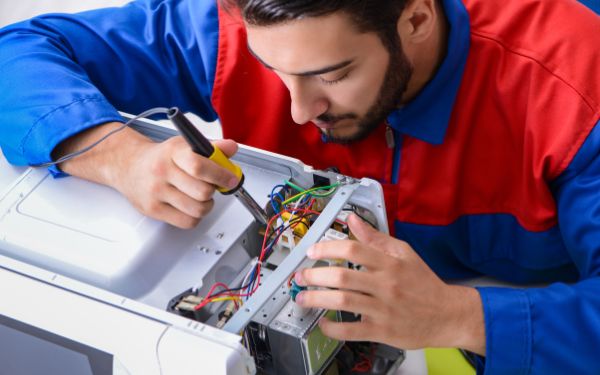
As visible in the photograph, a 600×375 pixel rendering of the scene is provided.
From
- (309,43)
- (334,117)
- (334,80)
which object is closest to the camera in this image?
(309,43)

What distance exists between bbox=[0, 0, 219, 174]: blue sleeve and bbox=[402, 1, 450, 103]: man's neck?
0.45 metres

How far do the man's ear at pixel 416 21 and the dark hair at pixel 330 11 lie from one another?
3 cm

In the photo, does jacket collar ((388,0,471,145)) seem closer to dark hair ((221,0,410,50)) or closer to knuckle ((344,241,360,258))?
dark hair ((221,0,410,50))

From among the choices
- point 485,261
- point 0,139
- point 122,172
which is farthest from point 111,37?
point 485,261

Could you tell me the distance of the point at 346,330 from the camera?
106 centimetres

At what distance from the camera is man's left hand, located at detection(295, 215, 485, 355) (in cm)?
103

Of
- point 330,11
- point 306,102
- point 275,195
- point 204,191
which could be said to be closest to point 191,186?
point 204,191

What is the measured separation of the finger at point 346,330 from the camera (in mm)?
1063

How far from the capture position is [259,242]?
47.7 inches

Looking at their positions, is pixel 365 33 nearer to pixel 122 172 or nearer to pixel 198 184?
pixel 198 184

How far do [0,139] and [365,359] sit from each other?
87cm

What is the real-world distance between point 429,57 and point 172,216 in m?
0.60

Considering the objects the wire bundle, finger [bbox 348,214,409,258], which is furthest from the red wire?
finger [bbox 348,214,409,258]

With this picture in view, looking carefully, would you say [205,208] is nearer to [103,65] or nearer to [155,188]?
[155,188]
